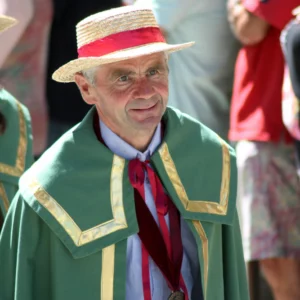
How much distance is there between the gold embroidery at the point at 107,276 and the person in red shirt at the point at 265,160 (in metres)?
1.73

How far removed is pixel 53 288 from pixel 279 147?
6.36 ft

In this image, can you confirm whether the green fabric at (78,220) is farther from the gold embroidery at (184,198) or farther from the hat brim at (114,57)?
the hat brim at (114,57)

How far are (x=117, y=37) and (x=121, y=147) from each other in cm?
40

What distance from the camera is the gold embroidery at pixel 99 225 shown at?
3.71m

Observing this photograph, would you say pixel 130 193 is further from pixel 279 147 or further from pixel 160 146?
pixel 279 147

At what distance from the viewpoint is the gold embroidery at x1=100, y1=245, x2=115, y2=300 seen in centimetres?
374

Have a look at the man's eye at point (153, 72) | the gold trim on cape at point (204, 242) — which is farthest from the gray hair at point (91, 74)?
the gold trim on cape at point (204, 242)

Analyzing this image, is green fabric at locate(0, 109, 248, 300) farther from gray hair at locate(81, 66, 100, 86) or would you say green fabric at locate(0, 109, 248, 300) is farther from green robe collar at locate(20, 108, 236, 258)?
gray hair at locate(81, 66, 100, 86)

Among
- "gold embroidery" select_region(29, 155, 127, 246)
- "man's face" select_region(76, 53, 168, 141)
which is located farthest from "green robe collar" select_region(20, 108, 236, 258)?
"man's face" select_region(76, 53, 168, 141)

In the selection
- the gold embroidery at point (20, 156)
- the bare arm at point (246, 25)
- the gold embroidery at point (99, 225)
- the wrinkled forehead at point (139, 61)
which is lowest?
the gold embroidery at point (99, 225)

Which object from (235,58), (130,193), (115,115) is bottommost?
(130,193)

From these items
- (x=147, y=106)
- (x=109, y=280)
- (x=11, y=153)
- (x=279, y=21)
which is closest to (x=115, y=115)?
(x=147, y=106)

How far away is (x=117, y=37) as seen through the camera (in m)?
3.79

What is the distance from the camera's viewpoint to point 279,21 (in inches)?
202
